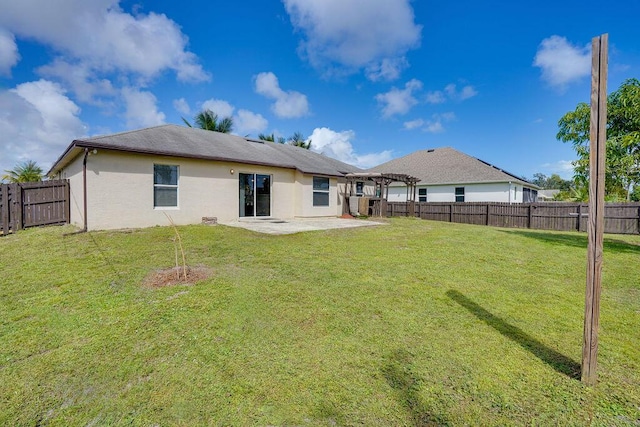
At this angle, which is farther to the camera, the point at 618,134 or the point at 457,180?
the point at 457,180

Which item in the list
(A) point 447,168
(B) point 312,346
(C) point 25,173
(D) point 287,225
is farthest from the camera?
(C) point 25,173

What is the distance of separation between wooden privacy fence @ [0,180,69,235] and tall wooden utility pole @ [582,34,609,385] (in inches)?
560

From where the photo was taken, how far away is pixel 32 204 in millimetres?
10117

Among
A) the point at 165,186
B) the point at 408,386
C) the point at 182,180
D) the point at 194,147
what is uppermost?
the point at 194,147

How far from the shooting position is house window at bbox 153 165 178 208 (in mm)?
10117

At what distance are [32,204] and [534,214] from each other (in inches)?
893

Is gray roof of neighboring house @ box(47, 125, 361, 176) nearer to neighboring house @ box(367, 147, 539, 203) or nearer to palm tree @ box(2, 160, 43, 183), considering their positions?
neighboring house @ box(367, 147, 539, 203)

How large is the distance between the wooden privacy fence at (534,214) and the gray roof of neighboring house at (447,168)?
304cm

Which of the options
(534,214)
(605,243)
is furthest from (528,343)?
(534,214)

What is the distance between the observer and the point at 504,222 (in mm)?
16703

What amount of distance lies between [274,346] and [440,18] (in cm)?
1658

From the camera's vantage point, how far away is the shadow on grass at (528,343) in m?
2.40

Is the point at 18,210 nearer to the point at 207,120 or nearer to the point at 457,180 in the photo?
the point at 207,120

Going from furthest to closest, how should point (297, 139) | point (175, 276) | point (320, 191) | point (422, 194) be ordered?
point (297, 139) < point (422, 194) < point (320, 191) < point (175, 276)
